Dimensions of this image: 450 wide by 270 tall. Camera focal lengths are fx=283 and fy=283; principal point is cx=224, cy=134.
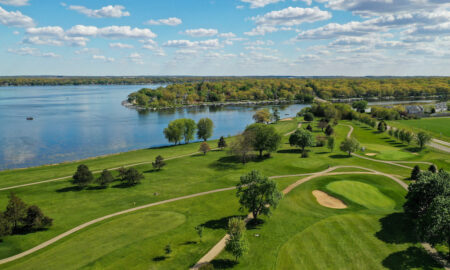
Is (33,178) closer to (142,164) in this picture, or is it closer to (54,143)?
(142,164)

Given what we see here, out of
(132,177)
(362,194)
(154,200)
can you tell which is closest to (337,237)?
(362,194)

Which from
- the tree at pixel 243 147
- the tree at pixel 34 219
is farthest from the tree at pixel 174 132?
the tree at pixel 34 219

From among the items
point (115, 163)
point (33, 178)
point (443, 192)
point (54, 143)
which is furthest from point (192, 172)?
point (54, 143)

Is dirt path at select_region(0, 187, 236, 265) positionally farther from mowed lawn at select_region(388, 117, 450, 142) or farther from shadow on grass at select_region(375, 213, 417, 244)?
mowed lawn at select_region(388, 117, 450, 142)

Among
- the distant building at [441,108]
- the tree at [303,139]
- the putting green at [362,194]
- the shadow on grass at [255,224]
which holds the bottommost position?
the shadow on grass at [255,224]

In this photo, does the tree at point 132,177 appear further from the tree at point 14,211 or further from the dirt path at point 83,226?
the tree at point 14,211

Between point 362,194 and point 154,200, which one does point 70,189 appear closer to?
point 154,200

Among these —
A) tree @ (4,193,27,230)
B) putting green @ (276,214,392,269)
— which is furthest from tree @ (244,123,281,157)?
tree @ (4,193,27,230)
